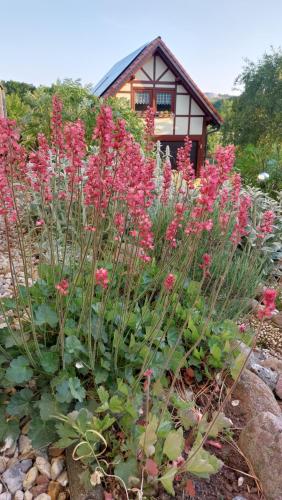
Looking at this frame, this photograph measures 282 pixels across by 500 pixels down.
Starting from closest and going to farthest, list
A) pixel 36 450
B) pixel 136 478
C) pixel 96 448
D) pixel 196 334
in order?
pixel 136 478
pixel 96 448
pixel 36 450
pixel 196 334

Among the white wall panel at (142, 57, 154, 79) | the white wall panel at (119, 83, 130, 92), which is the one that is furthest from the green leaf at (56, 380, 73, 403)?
the white wall panel at (142, 57, 154, 79)

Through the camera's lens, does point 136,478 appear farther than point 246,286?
No

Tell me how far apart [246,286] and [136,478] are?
2352mm

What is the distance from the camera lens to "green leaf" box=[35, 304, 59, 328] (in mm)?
2117

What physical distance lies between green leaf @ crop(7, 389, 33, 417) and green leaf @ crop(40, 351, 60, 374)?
0.54ft

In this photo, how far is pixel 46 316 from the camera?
7.02 ft

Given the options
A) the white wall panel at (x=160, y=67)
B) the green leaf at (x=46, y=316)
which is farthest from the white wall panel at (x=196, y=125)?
the green leaf at (x=46, y=316)

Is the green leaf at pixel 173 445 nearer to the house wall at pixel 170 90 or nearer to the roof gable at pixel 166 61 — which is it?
the roof gable at pixel 166 61

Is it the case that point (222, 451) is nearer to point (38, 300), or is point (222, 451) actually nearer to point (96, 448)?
point (96, 448)

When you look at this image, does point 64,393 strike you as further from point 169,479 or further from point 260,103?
point 260,103

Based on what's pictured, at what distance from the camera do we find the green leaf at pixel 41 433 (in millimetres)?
1797

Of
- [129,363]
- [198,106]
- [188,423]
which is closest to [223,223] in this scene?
[129,363]

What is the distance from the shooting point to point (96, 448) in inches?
69.7

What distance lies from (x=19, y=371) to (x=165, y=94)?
16089 mm
